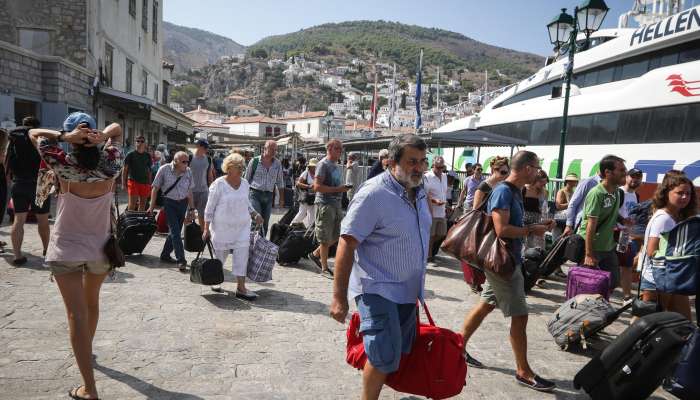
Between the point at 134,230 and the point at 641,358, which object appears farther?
the point at 134,230

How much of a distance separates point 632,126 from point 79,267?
50.8 feet

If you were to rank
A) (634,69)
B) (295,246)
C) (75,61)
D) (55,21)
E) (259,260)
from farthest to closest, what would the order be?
(634,69), (75,61), (55,21), (295,246), (259,260)

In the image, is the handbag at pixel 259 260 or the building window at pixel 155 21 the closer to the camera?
the handbag at pixel 259 260

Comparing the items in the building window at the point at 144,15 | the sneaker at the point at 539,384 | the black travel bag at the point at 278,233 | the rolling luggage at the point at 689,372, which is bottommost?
the sneaker at the point at 539,384

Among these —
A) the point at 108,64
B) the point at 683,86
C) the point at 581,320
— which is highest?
the point at 108,64

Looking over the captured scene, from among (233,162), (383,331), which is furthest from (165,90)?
(383,331)

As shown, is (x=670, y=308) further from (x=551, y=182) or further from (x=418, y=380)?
(x=551, y=182)

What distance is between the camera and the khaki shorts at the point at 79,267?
10.1ft

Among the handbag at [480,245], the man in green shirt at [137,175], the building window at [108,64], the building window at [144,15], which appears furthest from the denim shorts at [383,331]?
the building window at [144,15]

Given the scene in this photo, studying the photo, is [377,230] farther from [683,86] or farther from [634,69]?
[634,69]

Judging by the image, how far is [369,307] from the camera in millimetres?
2695

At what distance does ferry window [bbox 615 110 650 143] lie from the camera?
1417 centimetres

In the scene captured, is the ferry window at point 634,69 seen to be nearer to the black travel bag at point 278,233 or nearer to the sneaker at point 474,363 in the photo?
the black travel bag at point 278,233

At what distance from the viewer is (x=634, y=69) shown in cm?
1750
